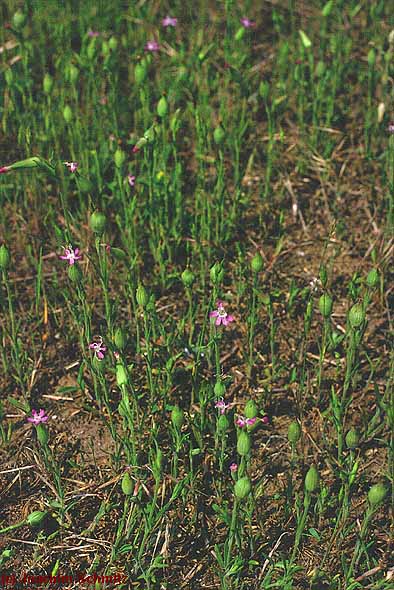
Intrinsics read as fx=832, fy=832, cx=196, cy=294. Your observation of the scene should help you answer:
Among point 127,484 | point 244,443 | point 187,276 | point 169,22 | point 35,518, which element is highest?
point 169,22

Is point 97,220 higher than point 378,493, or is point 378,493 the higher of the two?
point 97,220

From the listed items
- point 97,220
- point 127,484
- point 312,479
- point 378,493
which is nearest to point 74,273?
point 97,220

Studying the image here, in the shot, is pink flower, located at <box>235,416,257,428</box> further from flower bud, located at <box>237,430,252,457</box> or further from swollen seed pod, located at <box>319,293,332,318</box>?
swollen seed pod, located at <box>319,293,332,318</box>

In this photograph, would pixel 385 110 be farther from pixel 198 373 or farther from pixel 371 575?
pixel 371 575

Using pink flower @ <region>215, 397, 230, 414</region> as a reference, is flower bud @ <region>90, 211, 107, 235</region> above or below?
above

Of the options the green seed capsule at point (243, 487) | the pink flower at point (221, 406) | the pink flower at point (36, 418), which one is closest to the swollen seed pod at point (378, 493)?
the green seed capsule at point (243, 487)

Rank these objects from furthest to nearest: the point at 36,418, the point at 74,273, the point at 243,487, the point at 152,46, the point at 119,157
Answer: the point at 152,46, the point at 119,157, the point at 36,418, the point at 74,273, the point at 243,487

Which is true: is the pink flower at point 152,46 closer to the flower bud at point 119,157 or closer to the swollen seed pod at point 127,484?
the flower bud at point 119,157

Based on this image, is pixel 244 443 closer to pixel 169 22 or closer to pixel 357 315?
pixel 357 315

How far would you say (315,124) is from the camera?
127 inches

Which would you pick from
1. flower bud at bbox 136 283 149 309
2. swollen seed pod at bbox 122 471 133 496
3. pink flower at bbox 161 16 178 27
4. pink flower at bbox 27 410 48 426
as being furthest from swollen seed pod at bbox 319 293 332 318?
pink flower at bbox 161 16 178 27

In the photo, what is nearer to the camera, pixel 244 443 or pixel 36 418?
pixel 244 443

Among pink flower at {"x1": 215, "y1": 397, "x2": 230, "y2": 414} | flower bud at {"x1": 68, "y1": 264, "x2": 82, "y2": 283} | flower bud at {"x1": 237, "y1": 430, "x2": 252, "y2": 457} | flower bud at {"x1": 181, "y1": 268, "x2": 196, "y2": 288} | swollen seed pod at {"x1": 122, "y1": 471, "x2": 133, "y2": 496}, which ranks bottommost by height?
swollen seed pod at {"x1": 122, "y1": 471, "x2": 133, "y2": 496}

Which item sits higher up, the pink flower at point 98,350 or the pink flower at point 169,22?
the pink flower at point 169,22
